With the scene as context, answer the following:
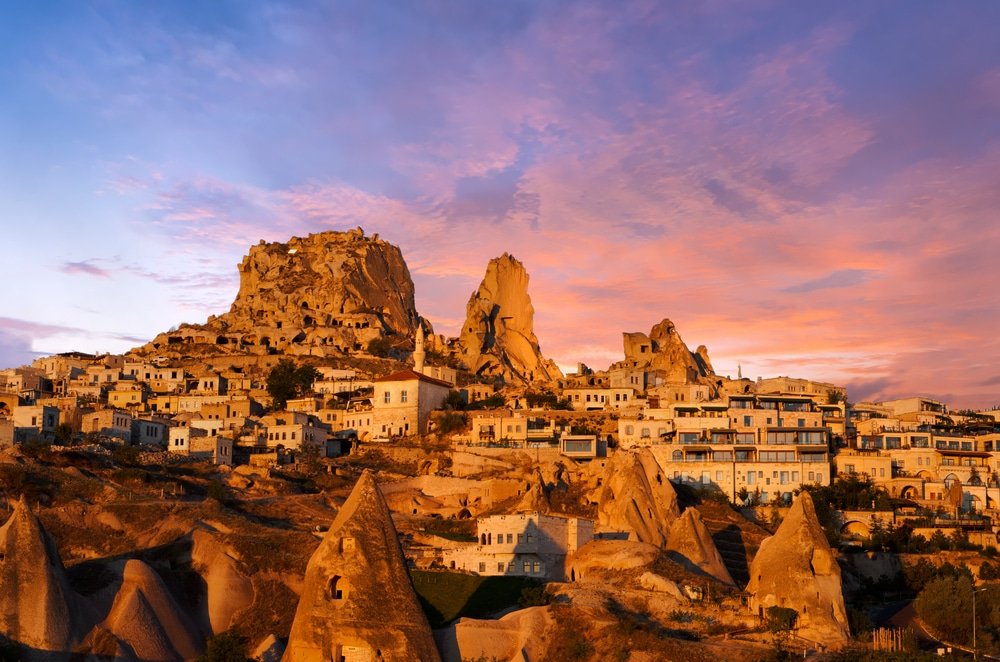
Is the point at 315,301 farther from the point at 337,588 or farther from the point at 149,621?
the point at 337,588

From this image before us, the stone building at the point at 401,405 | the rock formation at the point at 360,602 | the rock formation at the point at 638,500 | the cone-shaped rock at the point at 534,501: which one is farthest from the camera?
the stone building at the point at 401,405

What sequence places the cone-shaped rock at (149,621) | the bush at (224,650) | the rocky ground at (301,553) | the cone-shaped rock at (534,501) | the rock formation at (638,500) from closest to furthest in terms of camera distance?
the bush at (224,650) < the rocky ground at (301,553) < the cone-shaped rock at (149,621) < the rock formation at (638,500) < the cone-shaped rock at (534,501)

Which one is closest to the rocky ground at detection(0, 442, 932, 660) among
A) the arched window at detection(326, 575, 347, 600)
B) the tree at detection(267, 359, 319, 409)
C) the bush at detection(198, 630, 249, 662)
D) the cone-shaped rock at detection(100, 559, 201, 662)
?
the cone-shaped rock at detection(100, 559, 201, 662)

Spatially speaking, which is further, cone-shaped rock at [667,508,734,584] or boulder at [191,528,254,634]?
cone-shaped rock at [667,508,734,584]

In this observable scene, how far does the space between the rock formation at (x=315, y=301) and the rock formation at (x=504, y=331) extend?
11.4 metres

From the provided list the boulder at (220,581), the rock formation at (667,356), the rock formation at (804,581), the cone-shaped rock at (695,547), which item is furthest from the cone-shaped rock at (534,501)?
the rock formation at (667,356)

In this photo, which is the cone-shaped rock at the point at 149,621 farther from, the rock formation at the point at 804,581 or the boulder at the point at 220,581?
the rock formation at the point at 804,581

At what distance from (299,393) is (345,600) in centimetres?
7314

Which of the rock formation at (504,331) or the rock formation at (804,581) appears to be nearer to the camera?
the rock formation at (804,581)

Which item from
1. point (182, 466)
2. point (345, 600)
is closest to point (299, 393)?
point (182, 466)

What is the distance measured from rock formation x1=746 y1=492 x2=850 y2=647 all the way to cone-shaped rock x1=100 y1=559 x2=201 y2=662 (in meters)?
22.0

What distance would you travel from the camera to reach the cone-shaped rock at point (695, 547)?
64.2 metres

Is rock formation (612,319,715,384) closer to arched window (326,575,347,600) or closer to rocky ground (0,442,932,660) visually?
rocky ground (0,442,932,660)

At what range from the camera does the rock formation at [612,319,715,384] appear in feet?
388
